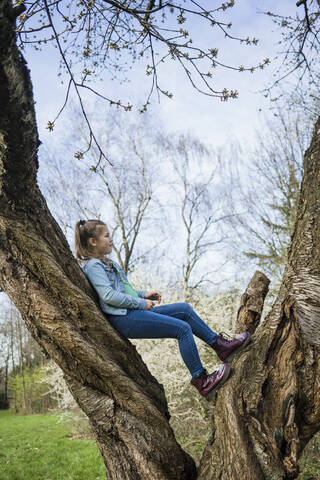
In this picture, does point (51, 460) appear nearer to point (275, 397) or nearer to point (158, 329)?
point (158, 329)

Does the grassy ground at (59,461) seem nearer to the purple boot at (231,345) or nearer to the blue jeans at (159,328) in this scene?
the purple boot at (231,345)

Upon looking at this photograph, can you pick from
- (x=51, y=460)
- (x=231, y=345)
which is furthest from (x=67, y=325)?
(x=51, y=460)

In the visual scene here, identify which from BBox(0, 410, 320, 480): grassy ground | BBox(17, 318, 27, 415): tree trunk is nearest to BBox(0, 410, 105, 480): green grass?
BBox(0, 410, 320, 480): grassy ground

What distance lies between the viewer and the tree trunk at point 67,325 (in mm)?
2184

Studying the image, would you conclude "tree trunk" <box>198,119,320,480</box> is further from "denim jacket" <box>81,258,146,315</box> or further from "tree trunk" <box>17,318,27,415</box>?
"tree trunk" <box>17,318,27,415</box>

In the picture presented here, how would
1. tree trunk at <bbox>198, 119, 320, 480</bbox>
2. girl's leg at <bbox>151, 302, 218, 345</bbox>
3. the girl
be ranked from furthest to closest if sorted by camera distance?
girl's leg at <bbox>151, 302, 218, 345</bbox>, the girl, tree trunk at <bbox>198, 119, 320, 480</bbox>

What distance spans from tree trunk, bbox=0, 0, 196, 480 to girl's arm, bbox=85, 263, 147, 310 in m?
0.15

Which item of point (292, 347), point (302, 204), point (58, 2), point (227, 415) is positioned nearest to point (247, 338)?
point (292, 347)

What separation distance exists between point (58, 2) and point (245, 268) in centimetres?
1068

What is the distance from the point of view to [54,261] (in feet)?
7.55

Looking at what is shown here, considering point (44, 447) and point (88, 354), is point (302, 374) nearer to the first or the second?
point (88, 354)

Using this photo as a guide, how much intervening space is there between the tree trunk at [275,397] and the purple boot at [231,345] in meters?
0.13

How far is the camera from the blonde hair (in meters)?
2.99

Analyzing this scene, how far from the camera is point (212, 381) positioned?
244 cm
